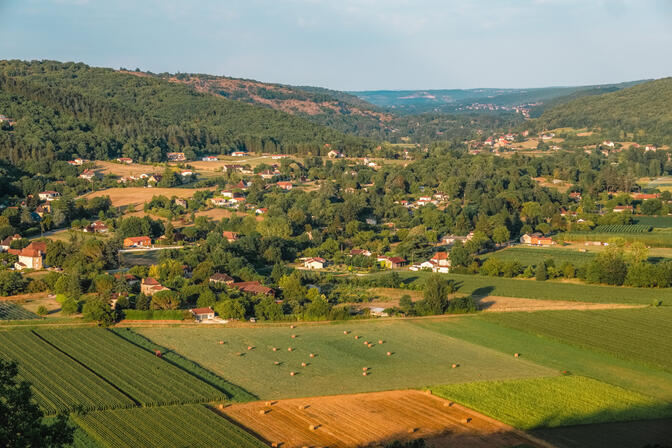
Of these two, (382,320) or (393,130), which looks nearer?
(382,320)

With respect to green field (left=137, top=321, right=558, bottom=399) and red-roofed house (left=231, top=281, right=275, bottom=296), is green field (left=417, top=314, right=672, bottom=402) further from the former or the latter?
red-roofed house (left=231, top=281, right=275, bottom=296)

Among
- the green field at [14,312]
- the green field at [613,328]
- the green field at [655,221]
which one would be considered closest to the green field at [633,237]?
the green field at [655,221]

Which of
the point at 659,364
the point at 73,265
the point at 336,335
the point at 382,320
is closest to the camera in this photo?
the point at 659,364

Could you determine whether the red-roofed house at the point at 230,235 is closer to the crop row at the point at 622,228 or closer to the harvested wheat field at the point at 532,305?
the harvested wheat field at the point at 532,305

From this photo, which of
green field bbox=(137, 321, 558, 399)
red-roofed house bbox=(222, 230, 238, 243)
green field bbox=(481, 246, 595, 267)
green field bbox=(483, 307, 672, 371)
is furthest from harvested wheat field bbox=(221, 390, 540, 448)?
red-roofed house bbox=(222, 230, 238, 243)

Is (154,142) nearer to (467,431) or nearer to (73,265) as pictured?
(73,265)

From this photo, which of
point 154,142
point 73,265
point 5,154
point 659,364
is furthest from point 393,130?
point 659,364
